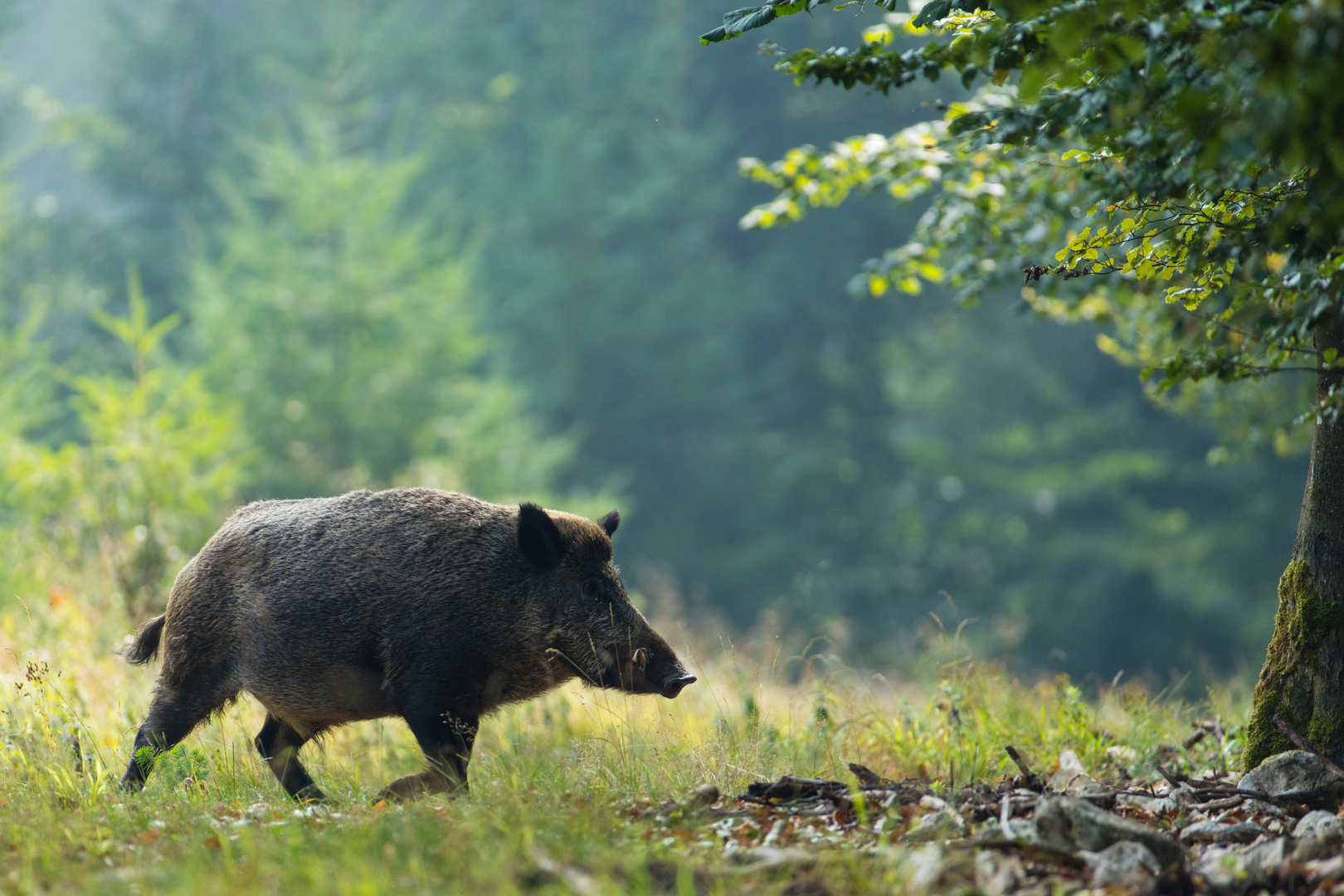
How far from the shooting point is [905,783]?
3.84 metres

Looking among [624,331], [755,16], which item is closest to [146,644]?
[755,16]

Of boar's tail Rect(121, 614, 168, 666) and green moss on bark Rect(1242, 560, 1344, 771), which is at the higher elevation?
boar's tail Rect(121, 614, 168, 666)

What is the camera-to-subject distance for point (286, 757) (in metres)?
4.45

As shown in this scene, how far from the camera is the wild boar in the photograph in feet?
13.7

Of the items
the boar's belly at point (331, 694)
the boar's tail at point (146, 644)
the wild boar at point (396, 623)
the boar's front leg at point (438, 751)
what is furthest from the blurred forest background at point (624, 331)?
the boar's front leg at point (438, 751)

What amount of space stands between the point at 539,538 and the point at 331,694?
3.28ft

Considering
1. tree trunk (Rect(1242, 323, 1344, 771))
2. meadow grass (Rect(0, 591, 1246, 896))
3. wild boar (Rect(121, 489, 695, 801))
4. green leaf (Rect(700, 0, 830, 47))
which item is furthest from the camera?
wild boar (Rect(121, 489, 695, 801))

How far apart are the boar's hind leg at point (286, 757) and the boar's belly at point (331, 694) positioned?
0.25 m

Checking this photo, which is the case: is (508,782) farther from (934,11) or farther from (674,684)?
(934,11)

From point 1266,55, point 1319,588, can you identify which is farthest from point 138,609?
point 1266,55

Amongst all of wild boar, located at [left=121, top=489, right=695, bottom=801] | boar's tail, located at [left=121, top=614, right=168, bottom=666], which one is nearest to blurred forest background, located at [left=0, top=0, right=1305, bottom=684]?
boar's tail, located at [left=121, top=614, right=168, bottom=666]

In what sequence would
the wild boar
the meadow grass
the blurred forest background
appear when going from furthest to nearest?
the blurred forest background → the wild boar → the meadow grass

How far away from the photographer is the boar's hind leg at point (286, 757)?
4.31 m

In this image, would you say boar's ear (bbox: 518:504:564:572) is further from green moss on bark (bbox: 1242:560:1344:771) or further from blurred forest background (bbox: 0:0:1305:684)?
blurred forest background (bbox: 0:0:1305:684)
